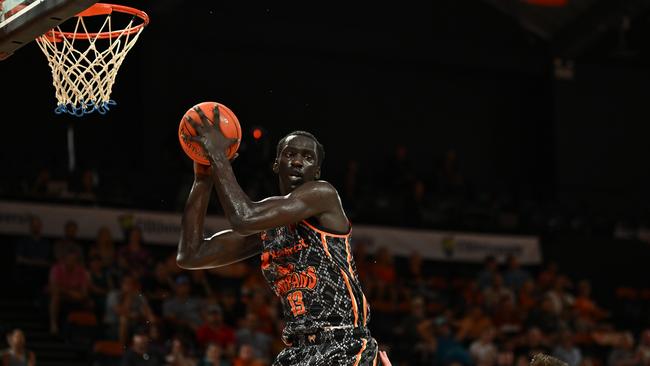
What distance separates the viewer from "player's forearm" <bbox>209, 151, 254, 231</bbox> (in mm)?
4887

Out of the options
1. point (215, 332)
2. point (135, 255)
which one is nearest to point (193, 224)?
point (215, 332)

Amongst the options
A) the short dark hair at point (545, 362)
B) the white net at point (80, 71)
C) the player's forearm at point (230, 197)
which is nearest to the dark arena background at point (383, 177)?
the white net at point (80, 71)

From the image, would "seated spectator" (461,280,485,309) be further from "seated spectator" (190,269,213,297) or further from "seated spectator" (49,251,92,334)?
"seated spectator" (49,251,92,334)

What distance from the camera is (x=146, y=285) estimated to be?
1354 cm

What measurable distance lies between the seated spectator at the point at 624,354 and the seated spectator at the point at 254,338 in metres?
5.27

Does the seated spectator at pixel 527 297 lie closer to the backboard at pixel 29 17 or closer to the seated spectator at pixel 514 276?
the seated spectator at pixel 514 276

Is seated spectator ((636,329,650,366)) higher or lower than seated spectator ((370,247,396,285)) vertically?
lower

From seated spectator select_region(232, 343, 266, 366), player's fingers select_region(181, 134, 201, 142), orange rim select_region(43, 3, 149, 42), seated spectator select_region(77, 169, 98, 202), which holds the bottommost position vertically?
seated spectator select_region(232, 343, 266, 366)

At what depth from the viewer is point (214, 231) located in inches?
626

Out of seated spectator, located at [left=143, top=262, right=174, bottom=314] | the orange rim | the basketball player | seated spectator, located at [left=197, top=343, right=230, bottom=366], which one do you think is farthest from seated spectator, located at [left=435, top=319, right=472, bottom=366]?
the basketball player

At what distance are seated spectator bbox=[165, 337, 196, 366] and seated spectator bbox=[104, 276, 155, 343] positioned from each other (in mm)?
524

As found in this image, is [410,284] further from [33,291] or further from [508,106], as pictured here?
[508,106]

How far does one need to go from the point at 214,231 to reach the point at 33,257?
2.72 meters

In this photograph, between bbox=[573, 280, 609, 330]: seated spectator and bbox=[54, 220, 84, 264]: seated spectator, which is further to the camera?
bbox=[573, 280, 609, 330]: seated spectator
